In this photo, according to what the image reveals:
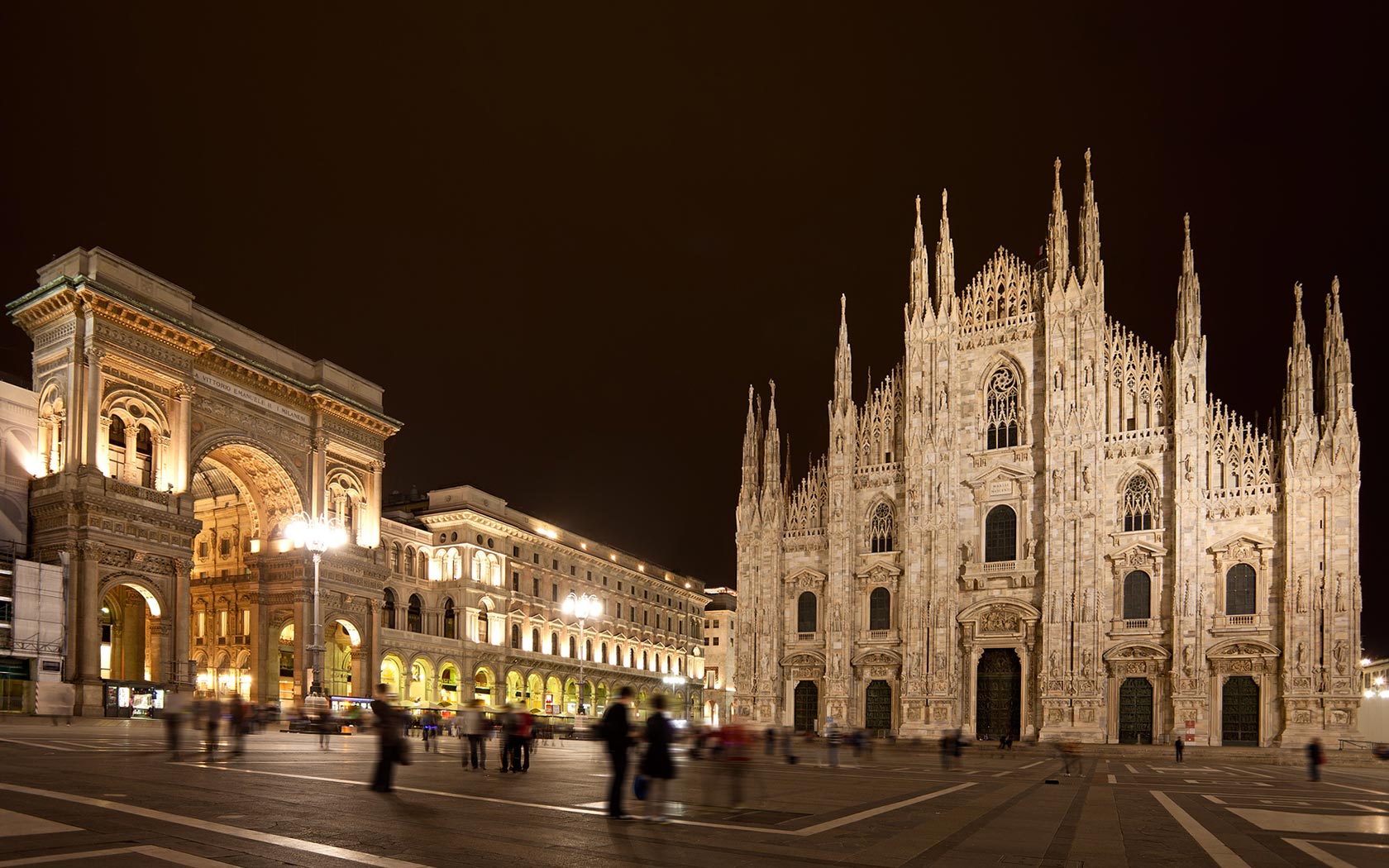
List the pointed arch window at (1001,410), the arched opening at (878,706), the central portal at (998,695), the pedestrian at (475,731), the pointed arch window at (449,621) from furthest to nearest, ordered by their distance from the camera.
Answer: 1. the pointed arch window at (449,621)
2. the arched opening at (878,706)
3. the pointed arch window at (1001,410)
4. the central portal at (998,695)
5. the pedestrian at (475,731)

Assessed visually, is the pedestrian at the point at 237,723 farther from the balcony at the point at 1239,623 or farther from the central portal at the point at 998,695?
the balcony at the point at 1239,623

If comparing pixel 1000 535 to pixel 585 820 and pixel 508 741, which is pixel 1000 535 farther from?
pixel 585 820

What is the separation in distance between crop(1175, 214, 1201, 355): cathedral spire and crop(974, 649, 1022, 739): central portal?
56.2 feet

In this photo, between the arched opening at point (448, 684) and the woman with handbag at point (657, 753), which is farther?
the arched opening at point (448, 684)

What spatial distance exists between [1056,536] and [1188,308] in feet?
40.6

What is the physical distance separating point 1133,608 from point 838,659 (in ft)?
49.1

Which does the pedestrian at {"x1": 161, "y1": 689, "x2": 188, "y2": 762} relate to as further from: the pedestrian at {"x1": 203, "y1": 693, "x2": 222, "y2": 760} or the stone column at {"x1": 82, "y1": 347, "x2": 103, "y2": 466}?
the stone column at {"x1": 82, "y1": 347, "x2": 103, "y2": 466}

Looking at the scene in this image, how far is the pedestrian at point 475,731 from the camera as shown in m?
20.1

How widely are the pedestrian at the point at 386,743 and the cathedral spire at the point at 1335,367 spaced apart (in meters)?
44.0

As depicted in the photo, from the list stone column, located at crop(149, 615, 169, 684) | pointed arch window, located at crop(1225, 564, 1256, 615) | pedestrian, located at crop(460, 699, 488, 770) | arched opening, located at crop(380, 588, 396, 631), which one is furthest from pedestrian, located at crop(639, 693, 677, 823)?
arched opening, located at crop(380, 588, 396, 631)

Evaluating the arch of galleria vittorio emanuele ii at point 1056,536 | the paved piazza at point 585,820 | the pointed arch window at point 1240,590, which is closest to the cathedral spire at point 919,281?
the arch of galleria vittorio emanuele ii at point 1056,536

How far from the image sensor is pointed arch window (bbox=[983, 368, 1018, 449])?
5344 cm

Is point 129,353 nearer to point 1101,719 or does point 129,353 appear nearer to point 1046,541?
point 1046,541

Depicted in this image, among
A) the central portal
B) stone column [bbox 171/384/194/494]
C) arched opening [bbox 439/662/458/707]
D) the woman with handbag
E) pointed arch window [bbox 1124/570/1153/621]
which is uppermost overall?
stone column [bbox 171/384/194/494]
